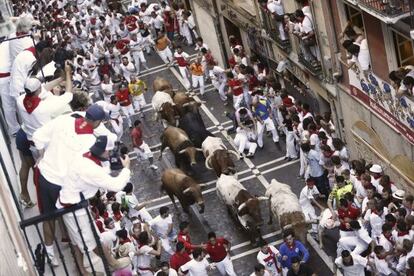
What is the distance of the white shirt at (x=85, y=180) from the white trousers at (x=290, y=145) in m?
14.8

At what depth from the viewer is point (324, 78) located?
81.3ft

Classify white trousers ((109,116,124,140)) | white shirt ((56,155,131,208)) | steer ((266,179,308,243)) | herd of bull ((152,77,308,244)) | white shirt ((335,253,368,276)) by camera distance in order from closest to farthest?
white shirt ((56,155,131,208))
white shirt ((335,253,368,276))
steer ((266,179,308,243))
herd of bull ((152,77,308,244))
white trousers ((109,116,124,140))

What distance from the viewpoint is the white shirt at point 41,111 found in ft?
40.3

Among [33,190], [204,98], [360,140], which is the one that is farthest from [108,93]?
[33,190]

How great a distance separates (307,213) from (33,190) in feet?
31.4

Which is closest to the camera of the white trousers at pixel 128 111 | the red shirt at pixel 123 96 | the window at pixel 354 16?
the window at pixel 354 16

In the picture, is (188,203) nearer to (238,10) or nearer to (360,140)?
(360,140)

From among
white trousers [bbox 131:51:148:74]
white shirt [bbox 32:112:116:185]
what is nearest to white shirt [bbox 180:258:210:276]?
white shirt [bbox 32:112:116:185]

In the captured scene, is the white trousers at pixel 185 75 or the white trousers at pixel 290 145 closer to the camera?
the white trousers at pixel 290 145

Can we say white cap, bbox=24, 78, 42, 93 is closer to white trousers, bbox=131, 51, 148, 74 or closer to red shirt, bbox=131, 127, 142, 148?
red shirt, bbox=131, 127, 142, 148

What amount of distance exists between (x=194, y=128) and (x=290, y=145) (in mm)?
2970

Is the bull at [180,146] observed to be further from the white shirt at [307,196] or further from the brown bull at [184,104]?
the white shirt at [307,196]

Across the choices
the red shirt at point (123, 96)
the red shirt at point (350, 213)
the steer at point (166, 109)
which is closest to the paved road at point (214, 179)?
the steer at point (166, 109)

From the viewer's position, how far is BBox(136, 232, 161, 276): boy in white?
64.2ft
